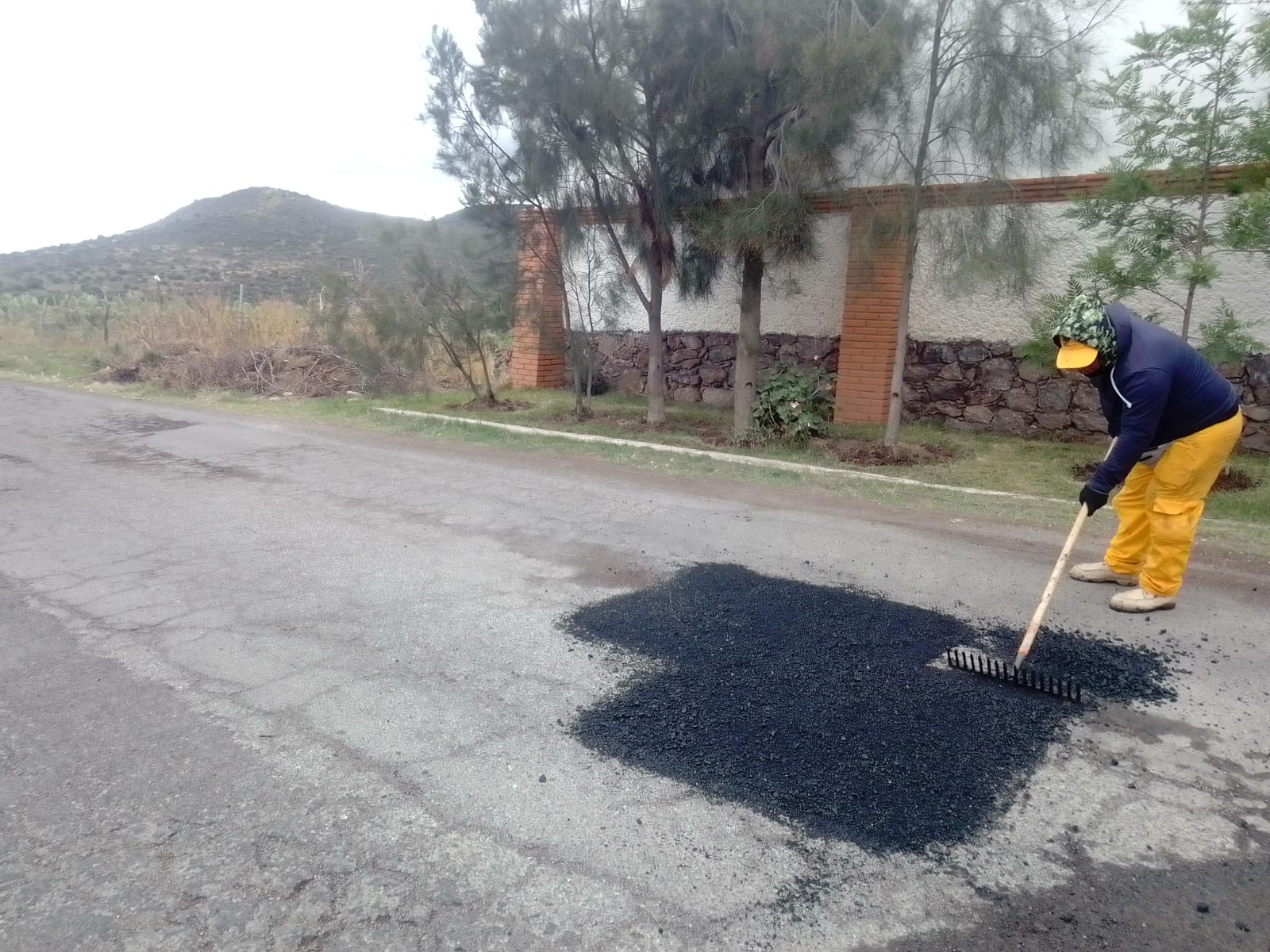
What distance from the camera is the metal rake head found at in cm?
387

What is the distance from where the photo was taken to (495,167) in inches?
486

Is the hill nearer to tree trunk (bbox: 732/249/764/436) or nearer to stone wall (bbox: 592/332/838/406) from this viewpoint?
stone wall (bbox: 592/332/838/406)

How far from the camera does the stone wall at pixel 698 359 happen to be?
13.5m

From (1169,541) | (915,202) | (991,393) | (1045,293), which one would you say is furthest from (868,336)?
(1169,541)

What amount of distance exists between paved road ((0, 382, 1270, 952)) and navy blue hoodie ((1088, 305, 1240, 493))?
3.12 feet

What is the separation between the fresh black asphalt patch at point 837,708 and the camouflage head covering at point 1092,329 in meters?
1.48

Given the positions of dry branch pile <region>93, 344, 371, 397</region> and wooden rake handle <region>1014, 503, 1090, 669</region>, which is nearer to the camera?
wooden rake handle <region>1014, 503, 1090, 669</region>

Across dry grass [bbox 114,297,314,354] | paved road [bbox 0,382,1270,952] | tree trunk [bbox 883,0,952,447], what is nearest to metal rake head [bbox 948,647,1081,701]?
→ paved road [bbox 0,382,1270,952]

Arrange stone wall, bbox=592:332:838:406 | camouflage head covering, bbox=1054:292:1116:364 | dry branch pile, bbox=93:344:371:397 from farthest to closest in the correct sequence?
1. dry branch pile, bbox=93:344:371:397
2. stone wall, bbox=592:332:838:406
3. camouflage head covering, bbox=1054:292:1116:364

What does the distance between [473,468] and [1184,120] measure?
7372mm

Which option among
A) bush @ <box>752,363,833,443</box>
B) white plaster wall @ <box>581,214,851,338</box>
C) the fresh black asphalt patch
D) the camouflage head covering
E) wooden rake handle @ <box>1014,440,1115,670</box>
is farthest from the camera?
white plaster wall @ <box>581,214,851,338</box>

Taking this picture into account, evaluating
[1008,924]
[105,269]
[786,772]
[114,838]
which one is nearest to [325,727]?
[114,838]

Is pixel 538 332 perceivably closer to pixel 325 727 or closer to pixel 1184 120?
pixel 1184 120

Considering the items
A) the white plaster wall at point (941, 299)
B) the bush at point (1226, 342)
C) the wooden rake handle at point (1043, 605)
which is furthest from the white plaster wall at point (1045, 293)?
the wooden rake handle at point (1043, 605)
